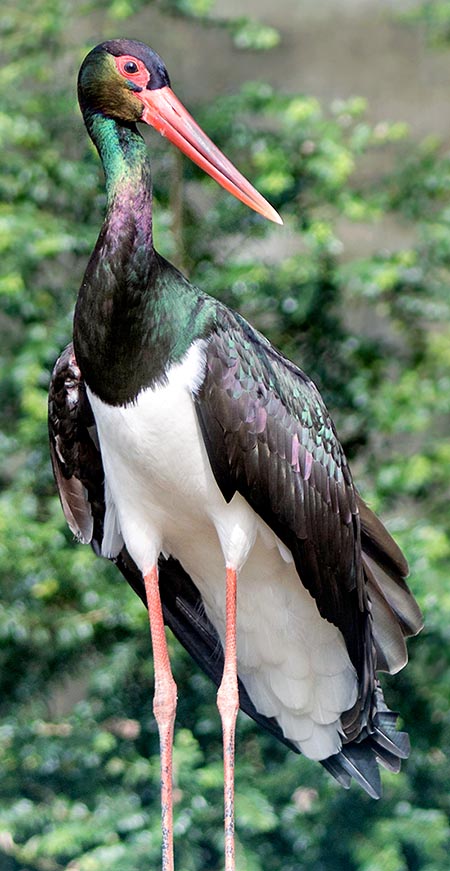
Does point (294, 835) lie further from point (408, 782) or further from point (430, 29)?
point (430, 29)

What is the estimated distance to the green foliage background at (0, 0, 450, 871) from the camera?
3.97 metres

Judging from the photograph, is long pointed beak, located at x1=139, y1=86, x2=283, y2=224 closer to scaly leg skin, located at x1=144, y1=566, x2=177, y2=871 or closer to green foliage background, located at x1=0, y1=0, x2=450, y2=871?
scaly leg skin, located at x1=144, y1=566, x2=177, y2=871

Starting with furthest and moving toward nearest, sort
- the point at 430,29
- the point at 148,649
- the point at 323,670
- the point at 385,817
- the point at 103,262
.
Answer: the point at 430,29, the point at 148,649, the point at 385,817, the point at 323,670, the point at 103,262

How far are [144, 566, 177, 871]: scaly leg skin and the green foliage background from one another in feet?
3.34

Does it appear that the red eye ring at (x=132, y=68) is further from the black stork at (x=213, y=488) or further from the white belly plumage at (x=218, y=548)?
the white belly plumage at (x=218, y=548)

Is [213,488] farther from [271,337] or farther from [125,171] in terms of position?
[271,337]

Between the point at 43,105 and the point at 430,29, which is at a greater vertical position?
the point at 430,29

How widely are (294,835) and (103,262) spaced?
2113mm

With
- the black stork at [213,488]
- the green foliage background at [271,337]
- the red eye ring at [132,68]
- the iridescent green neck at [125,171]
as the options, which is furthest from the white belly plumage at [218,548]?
the green foliage background at [271,337]

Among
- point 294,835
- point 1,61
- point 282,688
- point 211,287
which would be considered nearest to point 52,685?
point 294,835

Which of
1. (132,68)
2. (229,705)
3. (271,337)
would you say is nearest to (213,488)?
(229,705)

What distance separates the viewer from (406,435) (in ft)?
15.2

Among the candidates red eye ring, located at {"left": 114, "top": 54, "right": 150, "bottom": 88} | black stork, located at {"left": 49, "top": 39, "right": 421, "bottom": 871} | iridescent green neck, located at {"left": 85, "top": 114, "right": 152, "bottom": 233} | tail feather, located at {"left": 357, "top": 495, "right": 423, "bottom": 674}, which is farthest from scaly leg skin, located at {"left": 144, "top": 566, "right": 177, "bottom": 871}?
red eye ring, located at {"left": 114, "top": 54, "right": 150, "bottom": 88}

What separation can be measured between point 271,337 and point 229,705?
230cm
